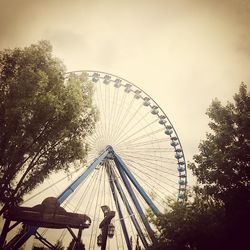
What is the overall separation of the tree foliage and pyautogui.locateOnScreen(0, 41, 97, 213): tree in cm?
671

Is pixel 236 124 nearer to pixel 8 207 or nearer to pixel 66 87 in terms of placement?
pixel 66 87

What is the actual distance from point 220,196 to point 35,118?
9537 mm

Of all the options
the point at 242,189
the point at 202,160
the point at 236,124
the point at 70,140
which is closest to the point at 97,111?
the point at 70,140

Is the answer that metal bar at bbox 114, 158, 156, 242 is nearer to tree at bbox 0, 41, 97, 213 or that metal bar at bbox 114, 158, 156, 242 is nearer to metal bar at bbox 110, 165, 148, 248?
metal bar at bbox 110, 165, 148, 248

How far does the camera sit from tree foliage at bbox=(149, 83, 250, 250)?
1033 centimetres

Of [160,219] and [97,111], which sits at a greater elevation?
[97,111]

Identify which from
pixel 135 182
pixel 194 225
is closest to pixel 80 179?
pixel 135 182

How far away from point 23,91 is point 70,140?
4134mm

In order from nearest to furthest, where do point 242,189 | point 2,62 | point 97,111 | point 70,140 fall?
point 242,189
point 2,62
point 70,140
point 97,111

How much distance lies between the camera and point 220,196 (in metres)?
11.2

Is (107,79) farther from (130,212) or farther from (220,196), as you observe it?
(220,196)

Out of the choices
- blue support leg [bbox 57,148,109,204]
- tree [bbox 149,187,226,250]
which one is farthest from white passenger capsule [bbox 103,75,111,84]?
tree [bbox 149,187,226,250]

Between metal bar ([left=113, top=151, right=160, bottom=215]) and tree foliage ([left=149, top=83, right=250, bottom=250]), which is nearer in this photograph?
tree foliage ([left=149, top=83, right=250, bottom=250])

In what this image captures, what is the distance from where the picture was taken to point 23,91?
10.8m
